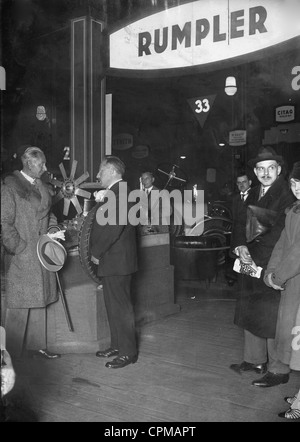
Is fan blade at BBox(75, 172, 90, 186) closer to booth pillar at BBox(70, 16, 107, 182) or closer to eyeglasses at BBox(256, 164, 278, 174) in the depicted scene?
booth pillar at BBox(70, 16, 107, 182)

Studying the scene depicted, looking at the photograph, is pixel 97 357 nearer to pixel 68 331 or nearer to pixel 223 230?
pixel 68 331

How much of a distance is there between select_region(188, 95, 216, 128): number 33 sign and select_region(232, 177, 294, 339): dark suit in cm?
132

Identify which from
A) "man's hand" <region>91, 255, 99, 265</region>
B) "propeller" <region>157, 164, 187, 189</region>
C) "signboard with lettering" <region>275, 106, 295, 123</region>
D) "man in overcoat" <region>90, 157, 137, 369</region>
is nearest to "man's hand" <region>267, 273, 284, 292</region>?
"man in overcoat" <region>90, 157, 137, 369</region>

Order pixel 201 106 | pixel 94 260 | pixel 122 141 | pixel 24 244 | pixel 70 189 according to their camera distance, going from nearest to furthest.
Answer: pixel 24 244, pixel 94 260, pixel 70 189, pixel 122 141, pixel 201 106

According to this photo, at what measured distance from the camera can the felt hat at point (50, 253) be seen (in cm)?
358

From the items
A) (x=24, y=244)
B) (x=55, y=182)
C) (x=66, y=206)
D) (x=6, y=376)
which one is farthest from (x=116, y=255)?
(x=6, y=376)

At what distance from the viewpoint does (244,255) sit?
11.4 feet

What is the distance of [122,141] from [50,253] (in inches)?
52.8

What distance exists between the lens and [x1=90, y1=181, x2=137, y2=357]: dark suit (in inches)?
143

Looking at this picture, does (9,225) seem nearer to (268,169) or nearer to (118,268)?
(118,268)

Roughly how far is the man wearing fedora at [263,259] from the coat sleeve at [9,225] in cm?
171

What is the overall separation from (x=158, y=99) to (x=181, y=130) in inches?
103

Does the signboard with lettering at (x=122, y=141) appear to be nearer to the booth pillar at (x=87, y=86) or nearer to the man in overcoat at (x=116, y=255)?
the booth pillar at (x=87, y=86)
